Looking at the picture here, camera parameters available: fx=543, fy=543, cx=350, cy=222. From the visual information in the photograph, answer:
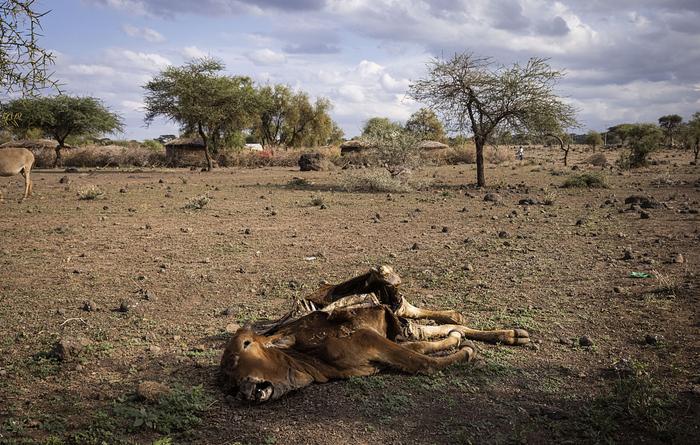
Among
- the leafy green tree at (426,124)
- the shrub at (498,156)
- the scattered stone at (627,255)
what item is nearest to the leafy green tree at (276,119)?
the leafy green tree at (426,124)

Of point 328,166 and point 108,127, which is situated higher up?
point 108,127

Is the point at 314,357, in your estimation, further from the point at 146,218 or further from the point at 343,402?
the point at 146,218

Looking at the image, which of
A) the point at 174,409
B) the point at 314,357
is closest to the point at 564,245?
the point at 314,357

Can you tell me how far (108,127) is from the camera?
39156 mm

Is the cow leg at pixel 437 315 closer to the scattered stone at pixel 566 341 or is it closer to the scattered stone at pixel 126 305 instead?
the scattered stone at pixel 566 341

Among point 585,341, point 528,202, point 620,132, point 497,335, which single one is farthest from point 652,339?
point 620,132

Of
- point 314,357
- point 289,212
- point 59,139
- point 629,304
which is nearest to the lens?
point 314,357

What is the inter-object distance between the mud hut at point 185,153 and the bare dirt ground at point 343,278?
25312 mm

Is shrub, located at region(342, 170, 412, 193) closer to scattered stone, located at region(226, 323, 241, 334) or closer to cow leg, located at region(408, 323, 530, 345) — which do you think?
scattered stone, located at region(226, 323, 241, 334)

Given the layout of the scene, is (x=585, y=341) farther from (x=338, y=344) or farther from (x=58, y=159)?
(x=58, y=159)

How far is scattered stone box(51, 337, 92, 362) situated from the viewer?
179 inches

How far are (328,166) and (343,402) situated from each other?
27.9m

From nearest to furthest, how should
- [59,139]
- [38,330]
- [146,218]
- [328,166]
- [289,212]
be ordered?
[38,330], [146,218], [289,212], [328,166], [59,139]

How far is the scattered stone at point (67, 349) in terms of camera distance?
4.54 metres
